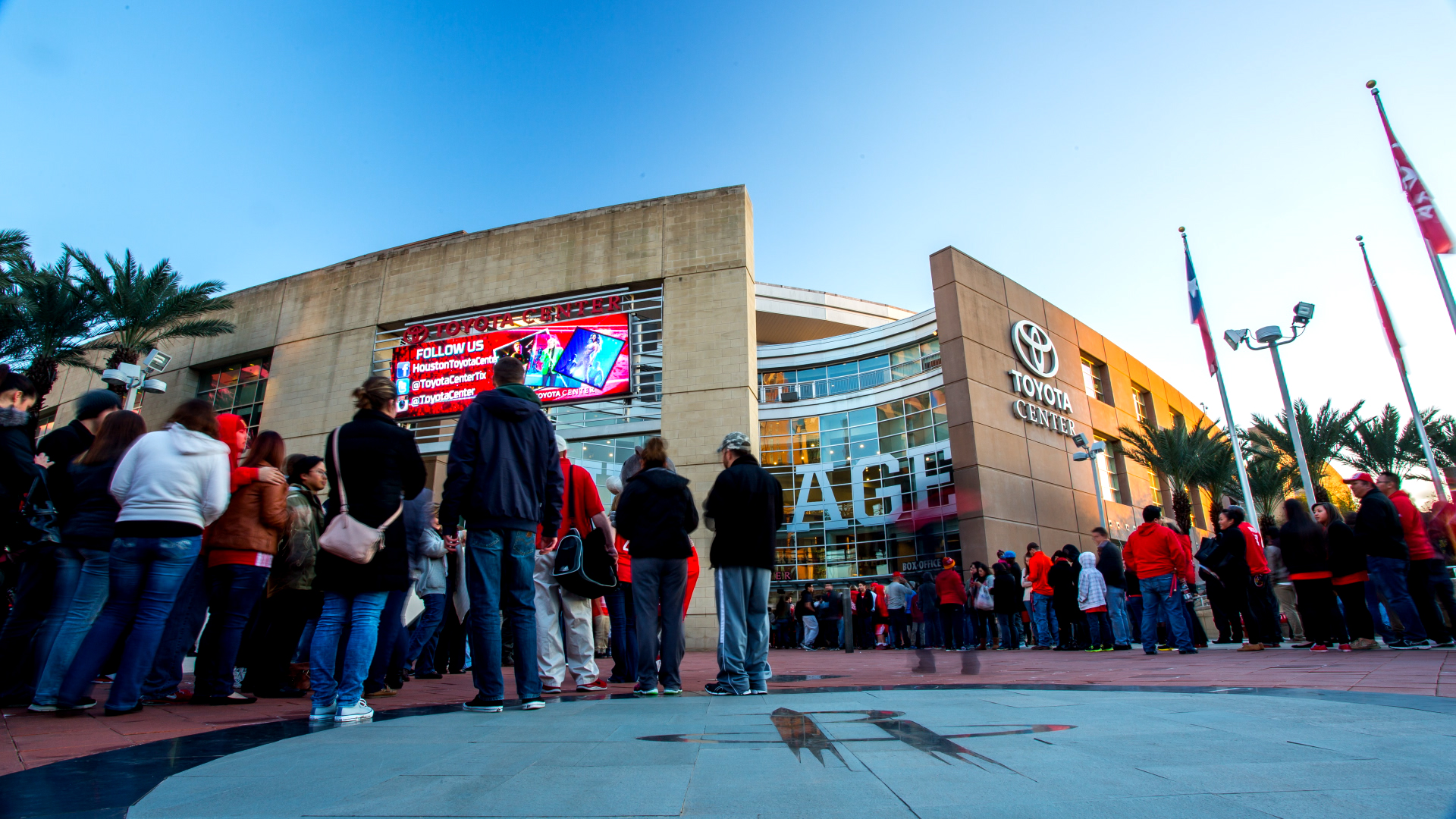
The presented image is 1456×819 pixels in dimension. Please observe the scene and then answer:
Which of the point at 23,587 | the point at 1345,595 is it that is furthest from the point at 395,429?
the point at 1345,595

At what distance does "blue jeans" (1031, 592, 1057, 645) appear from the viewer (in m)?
11.5

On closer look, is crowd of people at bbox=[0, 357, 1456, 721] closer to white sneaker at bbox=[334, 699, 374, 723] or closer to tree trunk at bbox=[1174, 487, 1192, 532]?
white sneaker at bbox=[334, 699, 374, 723]

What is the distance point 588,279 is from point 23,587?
48.6ft

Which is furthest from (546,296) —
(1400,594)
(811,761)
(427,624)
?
(811,761)

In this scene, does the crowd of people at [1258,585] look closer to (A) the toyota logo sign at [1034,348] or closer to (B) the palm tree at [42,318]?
(A) the toyota logo sign at [1034,348]

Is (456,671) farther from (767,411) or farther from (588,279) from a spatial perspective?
(767,411)

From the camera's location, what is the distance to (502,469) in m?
3.80

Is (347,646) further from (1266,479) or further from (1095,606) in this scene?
(1266,479)

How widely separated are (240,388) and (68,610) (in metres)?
20.8

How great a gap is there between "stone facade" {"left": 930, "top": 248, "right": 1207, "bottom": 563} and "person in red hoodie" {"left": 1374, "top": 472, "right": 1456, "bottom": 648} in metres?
13.5

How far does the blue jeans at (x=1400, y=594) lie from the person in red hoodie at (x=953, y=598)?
5584 mm

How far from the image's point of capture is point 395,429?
12.4ft


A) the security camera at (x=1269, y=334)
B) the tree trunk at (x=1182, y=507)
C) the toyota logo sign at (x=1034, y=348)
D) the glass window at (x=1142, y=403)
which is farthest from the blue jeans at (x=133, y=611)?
the glass window at (x=1142, y=403)

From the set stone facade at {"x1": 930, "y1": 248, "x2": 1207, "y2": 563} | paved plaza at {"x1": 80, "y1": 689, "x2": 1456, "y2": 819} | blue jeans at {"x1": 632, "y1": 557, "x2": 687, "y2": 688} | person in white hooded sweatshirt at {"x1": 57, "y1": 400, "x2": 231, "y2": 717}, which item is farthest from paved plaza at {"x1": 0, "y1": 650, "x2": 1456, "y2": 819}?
stone facade at {"x1": 930, "y1": 248, "x2": 1207, "y2": 563}
